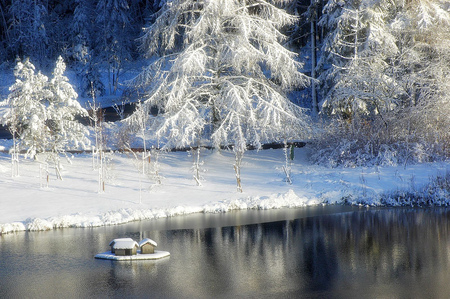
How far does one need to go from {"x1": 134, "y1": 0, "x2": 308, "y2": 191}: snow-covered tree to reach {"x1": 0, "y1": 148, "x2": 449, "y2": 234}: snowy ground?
1.72 meters

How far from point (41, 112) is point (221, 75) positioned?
9.63 metres

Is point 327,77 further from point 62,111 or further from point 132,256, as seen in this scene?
point 132,256

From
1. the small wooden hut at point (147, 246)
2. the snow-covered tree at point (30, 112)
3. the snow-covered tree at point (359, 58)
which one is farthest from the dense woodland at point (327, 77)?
the small wooden hut at point (147, 246)

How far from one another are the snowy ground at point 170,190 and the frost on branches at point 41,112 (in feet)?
4.37

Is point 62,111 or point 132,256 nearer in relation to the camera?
point 132,256

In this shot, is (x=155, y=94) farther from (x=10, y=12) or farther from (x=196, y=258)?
(x=10, y=12)

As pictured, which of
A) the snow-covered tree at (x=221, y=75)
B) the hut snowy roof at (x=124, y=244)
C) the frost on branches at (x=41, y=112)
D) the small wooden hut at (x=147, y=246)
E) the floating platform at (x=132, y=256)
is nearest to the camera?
the floating platform at (x=132, y=256)

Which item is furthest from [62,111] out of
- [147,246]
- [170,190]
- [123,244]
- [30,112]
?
[147,246]

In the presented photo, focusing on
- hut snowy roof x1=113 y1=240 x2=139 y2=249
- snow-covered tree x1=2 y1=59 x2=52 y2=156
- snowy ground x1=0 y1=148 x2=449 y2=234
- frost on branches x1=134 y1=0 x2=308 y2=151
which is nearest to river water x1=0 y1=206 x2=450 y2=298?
hut snowy roof x1=113 y1=240 x2=139 y2=249

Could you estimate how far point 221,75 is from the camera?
28.6 m

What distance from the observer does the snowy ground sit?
19.0 meters

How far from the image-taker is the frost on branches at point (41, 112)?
2600 centimetres

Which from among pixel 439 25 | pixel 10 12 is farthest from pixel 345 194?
pixel 10 12

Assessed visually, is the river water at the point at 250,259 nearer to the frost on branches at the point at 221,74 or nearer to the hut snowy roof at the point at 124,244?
the hut snowy roof at the point at 124,244
